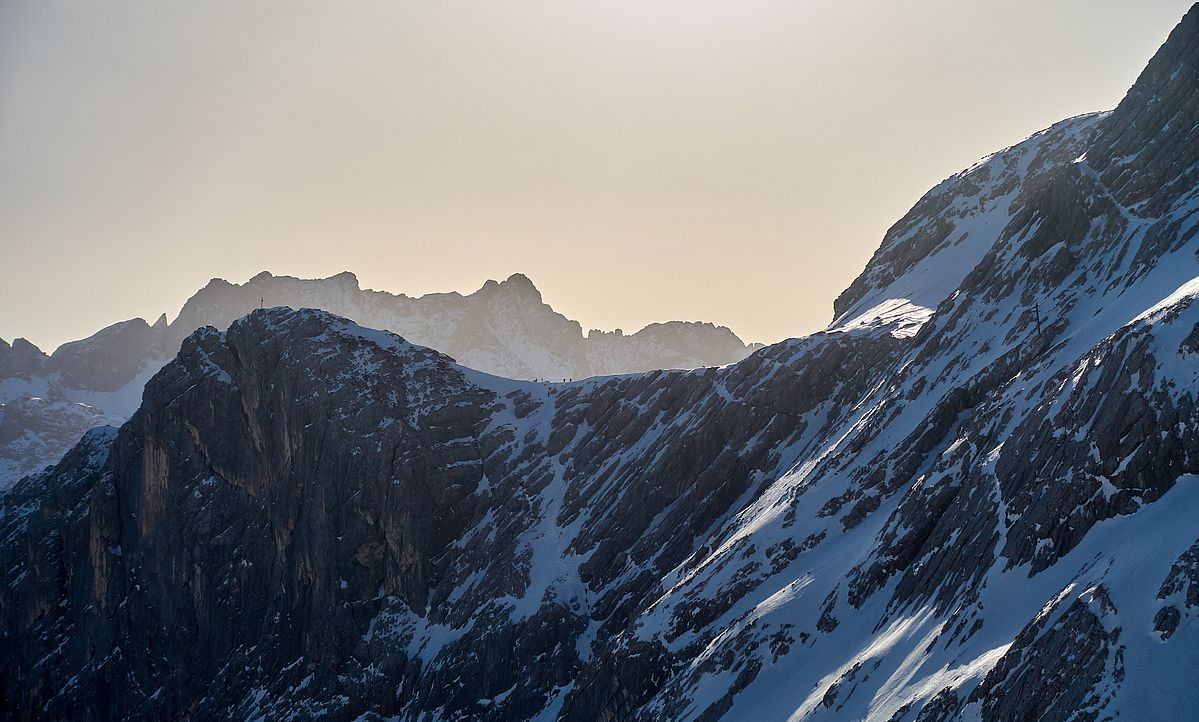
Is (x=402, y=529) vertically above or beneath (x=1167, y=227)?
above

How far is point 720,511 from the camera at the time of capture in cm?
10394

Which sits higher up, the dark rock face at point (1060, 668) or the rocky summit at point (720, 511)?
the rocky summit at point (720, 511)

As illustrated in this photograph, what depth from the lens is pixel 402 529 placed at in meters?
126

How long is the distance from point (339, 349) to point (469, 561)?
38.8 m

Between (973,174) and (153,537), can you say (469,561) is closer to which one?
(153,537)

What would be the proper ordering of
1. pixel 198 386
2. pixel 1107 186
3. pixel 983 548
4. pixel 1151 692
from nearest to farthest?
pixel 1151 692, pixel 983 548, pixel 1107 186, pixel 198 386

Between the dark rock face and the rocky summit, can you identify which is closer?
the dark rock face

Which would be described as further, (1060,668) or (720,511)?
(720,511)

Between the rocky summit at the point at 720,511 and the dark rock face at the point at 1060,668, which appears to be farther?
the rocky summit at the point at 720,511

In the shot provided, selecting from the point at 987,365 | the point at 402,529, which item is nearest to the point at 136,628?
the point at 402,529

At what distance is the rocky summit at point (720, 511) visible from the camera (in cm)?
5016

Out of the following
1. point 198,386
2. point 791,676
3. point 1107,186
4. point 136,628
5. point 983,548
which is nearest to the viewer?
point 983,548

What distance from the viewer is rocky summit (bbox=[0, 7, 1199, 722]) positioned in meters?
50.2

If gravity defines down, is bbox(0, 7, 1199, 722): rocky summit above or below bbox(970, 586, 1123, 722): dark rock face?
above
